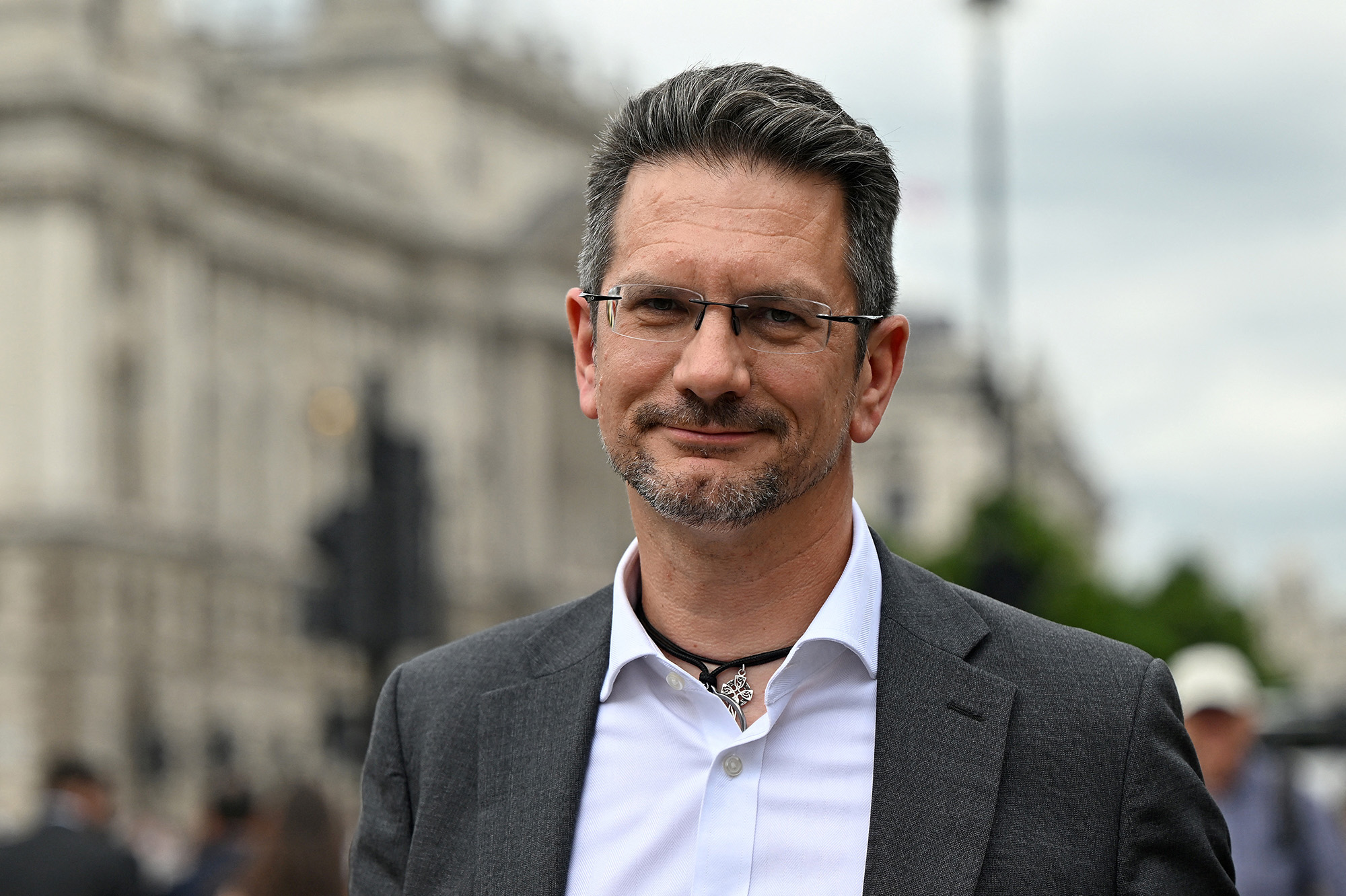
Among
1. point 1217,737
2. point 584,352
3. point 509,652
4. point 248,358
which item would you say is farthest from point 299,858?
point 248,358

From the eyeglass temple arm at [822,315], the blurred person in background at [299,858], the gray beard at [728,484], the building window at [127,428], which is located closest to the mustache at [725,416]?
the gray beard at [728,484]

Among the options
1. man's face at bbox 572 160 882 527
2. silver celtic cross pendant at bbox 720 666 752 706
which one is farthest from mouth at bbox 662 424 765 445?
silver celtic cross pendant at bbox 720 666 752 706

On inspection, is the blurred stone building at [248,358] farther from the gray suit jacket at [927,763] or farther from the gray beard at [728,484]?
the gray beard at [728,484]

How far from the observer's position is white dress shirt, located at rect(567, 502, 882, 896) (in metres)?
3.09

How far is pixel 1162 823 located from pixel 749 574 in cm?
68

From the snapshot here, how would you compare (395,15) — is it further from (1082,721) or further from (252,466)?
(1082,721)

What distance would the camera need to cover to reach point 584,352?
11.5 ft

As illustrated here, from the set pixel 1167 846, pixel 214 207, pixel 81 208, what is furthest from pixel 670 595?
pixel 214 207

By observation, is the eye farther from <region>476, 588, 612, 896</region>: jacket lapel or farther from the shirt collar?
<region>476, 588, 612, 896</region>: jacket lapel

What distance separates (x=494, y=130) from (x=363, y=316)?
1047 cm

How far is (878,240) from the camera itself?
132 inches

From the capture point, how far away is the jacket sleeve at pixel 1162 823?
304 centimetres

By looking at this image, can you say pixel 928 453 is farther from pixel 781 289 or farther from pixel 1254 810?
pixel 781 289

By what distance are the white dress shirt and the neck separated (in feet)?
0.16
